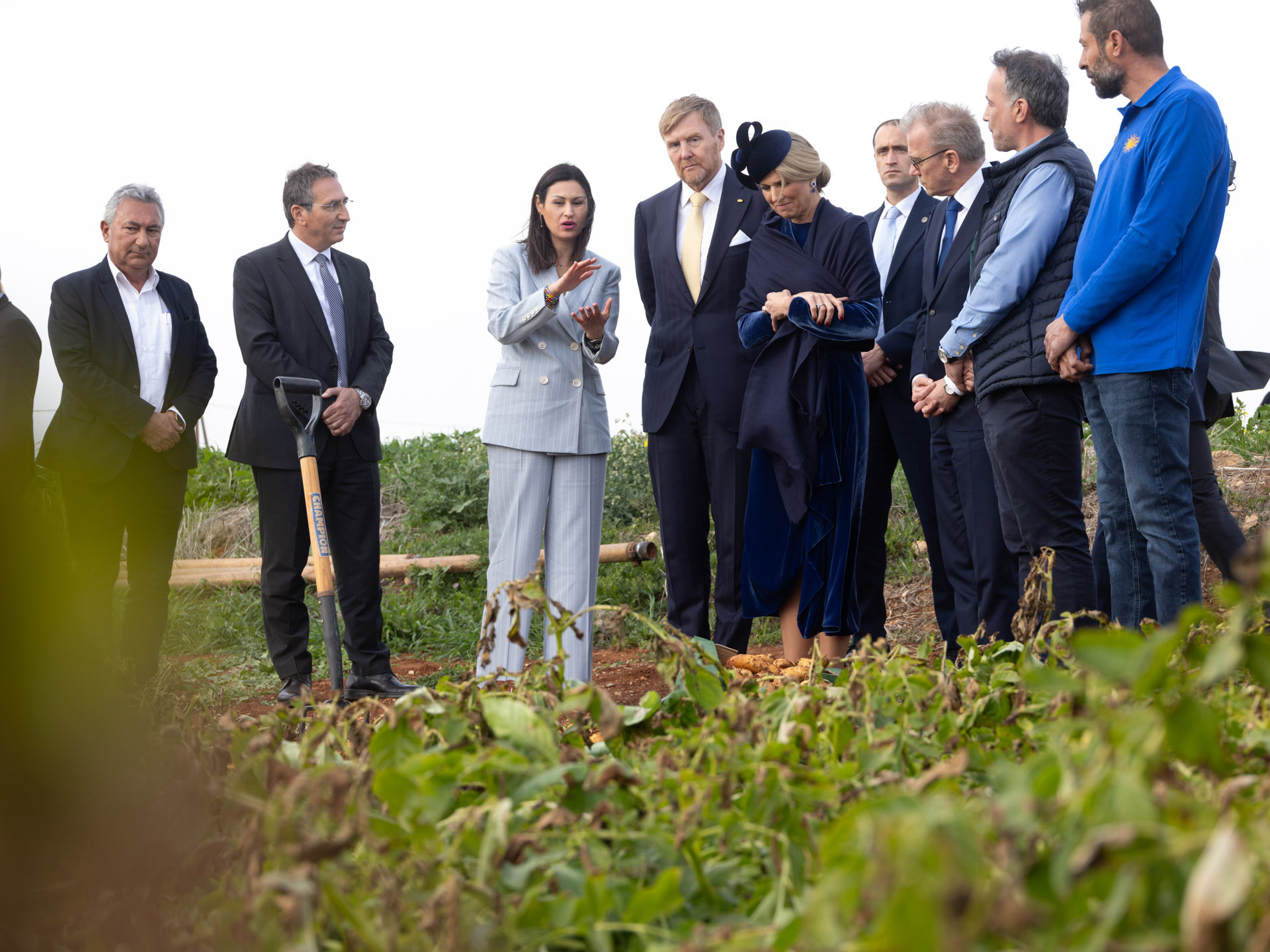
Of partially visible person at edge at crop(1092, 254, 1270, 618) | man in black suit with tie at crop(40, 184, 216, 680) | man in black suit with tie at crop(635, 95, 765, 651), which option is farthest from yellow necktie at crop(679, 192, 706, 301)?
man in black suit with tie at crop(40, 184, 216, 680)

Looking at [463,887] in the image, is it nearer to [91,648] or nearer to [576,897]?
[576,897]

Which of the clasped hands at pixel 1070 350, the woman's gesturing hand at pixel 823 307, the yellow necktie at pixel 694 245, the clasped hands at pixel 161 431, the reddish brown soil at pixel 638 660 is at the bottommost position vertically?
the reddish brown soil at pixel 638 660

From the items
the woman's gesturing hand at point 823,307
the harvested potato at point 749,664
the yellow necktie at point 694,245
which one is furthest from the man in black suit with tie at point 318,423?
the woman's gesturing hand at point 823,307

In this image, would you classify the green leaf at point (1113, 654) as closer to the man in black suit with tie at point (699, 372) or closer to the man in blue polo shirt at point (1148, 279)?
the man in blue polo shirt at point (1148, 279)

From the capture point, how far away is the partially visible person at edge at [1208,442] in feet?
13.1

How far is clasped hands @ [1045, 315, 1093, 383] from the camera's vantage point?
10.7ft

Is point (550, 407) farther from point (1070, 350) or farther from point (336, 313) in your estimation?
point (1070, 350)

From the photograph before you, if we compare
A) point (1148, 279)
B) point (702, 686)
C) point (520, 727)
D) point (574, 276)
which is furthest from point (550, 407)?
point (520, 727)

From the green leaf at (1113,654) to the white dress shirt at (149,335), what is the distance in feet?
16.1

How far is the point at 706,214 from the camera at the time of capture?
14.5 ft

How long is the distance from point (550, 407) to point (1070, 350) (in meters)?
2.01

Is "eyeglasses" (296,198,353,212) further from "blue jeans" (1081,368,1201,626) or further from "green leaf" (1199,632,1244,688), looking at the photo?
"green leaf" (1199,632,1244,688)

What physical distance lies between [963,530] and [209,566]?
18.1 ft

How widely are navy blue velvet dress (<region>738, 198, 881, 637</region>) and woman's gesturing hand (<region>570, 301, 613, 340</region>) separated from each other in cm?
58
